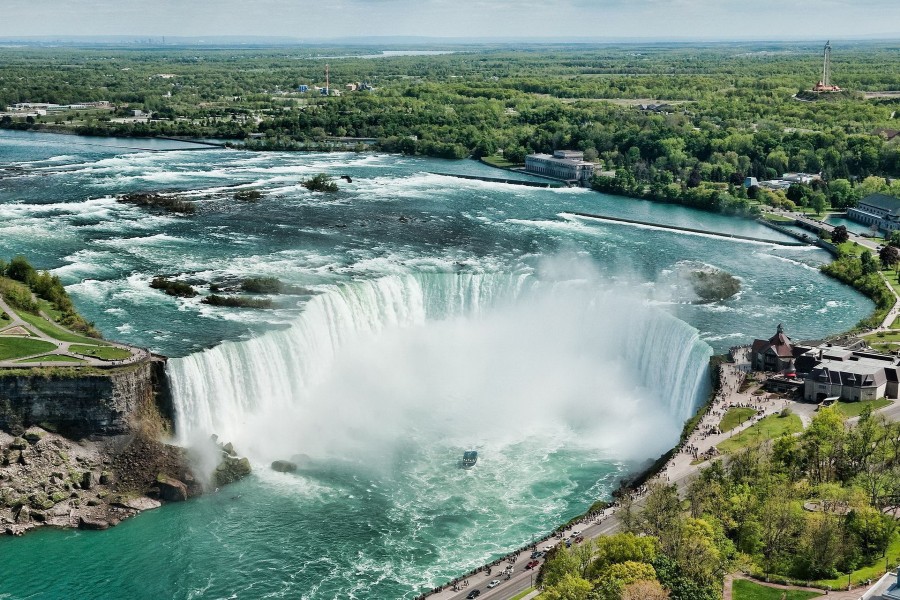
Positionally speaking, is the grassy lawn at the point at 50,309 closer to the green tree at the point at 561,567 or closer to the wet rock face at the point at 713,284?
the green tree at the point at 561,567

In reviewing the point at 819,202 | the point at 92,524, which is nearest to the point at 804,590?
the point at 92,524

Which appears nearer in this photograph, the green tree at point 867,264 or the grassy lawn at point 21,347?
the grassy lawn at point 21,347

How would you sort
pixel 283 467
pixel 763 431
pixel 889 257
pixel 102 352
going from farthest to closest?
pixel 889 257, pixel 102 352, pixel 283 467, pixel 763 431

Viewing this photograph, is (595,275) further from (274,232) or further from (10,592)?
(10,592)

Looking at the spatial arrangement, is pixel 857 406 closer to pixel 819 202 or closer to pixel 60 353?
pixel 60 353

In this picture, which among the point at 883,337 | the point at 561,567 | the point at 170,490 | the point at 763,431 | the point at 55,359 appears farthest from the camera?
the point at 883,337

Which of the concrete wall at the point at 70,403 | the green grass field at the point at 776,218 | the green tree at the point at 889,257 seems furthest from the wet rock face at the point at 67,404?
the green grass field at the point at 776,218

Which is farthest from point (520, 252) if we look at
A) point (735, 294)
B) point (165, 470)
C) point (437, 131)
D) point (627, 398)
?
point (437, 131)
